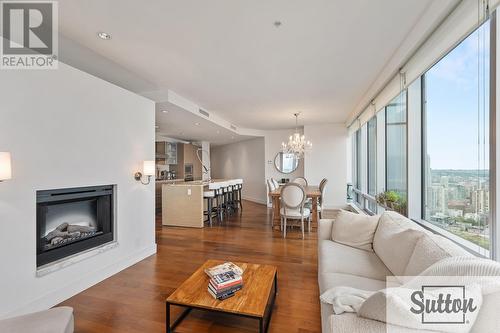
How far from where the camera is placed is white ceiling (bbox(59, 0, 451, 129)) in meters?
2.01

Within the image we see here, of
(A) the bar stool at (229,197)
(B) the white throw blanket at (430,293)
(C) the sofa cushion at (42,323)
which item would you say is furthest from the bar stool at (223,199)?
(B) the white throw blanket at (430,293)

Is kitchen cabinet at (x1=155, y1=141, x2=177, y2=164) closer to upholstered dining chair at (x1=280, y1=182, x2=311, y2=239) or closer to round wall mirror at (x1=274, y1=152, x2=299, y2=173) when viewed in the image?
round wall mirror at (x1=274, y1=152, x2=299, y2=173)

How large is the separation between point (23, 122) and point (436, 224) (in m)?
4.39

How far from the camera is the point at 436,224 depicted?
2.65 metres

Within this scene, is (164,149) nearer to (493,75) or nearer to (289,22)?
(289,22)

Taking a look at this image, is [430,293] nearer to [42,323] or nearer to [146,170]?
[42,323]

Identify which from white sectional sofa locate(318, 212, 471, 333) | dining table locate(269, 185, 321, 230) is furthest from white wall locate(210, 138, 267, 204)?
white sectional sofa locate(318, 212, 471, 333)

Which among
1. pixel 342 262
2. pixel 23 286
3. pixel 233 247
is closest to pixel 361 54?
pixel 342 262

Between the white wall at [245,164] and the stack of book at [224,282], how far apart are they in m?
6.61

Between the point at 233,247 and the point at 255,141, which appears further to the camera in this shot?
the point at 255,141

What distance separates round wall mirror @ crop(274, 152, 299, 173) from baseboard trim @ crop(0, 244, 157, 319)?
5839 mm

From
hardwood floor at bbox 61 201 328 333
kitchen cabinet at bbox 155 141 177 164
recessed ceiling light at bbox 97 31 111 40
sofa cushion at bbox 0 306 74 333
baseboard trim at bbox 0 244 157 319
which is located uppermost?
recessed ceiling light at bbox 97 31 111 40

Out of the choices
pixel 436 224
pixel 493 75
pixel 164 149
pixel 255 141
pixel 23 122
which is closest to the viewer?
pixel 493 75

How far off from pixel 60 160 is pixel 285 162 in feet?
22.7
